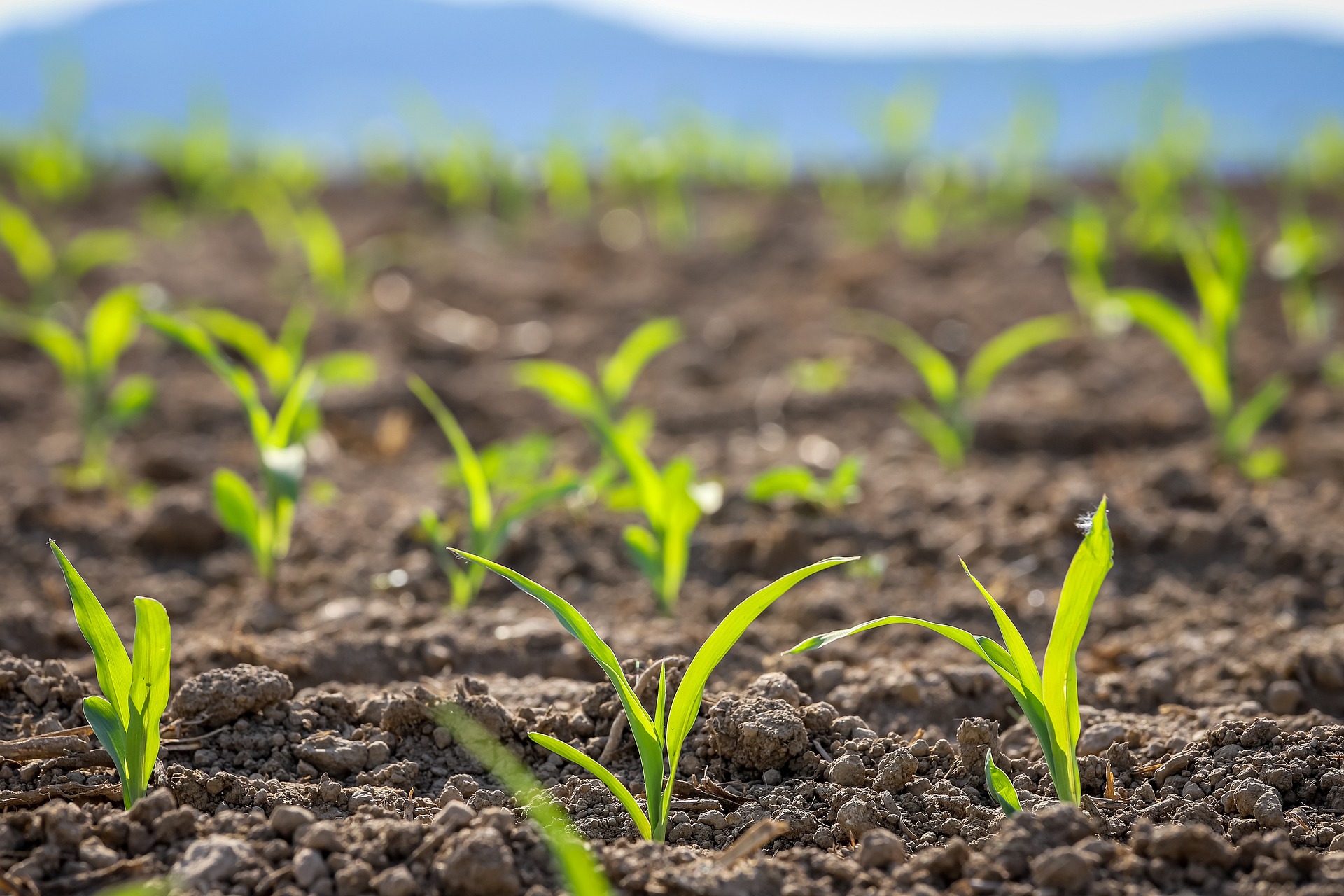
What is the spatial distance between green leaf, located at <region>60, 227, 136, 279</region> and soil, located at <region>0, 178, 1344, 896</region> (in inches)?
11.5

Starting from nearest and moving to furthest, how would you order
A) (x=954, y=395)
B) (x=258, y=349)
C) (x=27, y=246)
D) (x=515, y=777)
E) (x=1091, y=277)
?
(x=515, y=777), (x=258, y=349), (x=954, y=395), (x=1091, y=277), (x=27, y=246)

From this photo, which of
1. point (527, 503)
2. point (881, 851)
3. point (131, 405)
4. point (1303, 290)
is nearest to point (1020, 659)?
point (881, 851)

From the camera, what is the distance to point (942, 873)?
1069 millimetres

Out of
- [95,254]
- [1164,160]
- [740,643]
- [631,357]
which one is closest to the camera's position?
[740,643]

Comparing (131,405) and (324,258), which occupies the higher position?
(324,258)

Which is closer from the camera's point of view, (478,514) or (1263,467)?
(478,514)

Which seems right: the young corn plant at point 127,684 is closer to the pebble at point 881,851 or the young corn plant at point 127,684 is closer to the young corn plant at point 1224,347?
the pebble at point 881,851

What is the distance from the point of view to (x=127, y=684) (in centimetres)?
115

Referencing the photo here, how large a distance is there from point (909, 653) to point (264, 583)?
1.19 metres

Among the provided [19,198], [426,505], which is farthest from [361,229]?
[426,505]

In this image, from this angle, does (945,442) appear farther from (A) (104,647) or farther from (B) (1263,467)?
(A) (104,647)

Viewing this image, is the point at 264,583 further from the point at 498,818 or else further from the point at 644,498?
the point at 498,818

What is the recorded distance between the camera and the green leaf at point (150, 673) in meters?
1.14

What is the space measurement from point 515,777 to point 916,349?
167 centimetres
